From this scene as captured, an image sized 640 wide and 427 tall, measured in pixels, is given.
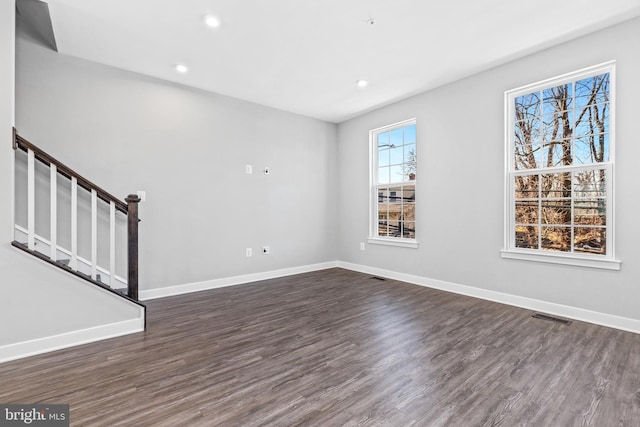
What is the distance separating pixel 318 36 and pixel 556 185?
113 inches

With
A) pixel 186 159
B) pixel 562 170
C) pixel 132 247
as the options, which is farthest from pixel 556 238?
pixel 186 159

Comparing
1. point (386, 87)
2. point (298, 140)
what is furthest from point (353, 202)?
point (386, 87)

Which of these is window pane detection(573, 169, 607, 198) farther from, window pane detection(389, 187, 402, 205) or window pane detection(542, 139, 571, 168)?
window pane detection(389, 187, 402, 205)

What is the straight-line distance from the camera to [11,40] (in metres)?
2.17

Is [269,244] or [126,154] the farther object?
[269,244]

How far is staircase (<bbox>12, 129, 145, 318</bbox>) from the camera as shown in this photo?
245 centimetres

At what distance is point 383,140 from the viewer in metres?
4.91

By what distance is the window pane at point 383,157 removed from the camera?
4.85m

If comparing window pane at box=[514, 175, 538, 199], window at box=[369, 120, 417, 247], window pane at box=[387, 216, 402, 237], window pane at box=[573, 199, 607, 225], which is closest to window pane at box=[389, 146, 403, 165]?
window at box=[369, 120, 417, 247]

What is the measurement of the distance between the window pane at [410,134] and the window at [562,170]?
4.24 ft

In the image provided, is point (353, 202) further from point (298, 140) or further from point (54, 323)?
point (54, 323)

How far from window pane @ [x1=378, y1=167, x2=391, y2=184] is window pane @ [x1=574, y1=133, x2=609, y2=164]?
2366mm

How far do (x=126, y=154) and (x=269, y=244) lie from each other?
2.23 metres

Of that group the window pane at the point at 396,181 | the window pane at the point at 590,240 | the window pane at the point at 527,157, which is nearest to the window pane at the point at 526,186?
the window pane at the point at 527,157
